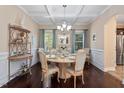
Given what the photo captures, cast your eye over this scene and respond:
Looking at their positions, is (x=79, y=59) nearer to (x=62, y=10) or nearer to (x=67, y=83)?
(x=67, y=83)

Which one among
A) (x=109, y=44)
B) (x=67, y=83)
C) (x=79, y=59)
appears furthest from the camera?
(x=109, y=44)

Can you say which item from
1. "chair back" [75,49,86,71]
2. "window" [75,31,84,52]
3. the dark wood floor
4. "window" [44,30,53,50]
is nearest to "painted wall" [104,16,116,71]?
the dark wood floor

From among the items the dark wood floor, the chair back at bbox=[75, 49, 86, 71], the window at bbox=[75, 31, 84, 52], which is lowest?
the dark wood floor

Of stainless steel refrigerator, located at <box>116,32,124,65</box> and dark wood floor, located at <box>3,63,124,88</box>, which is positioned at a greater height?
stainless steel refrigerator, located at <box>116,32,124,65</box>

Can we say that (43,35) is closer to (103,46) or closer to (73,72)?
(103,46)

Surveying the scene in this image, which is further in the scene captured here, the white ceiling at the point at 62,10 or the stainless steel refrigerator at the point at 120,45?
the stainless steel refrigerator at the point at 120,45

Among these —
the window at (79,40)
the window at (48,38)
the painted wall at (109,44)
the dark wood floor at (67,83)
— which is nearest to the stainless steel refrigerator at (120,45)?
the painted wall at (109,44)

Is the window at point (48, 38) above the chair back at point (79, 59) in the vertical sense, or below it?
above

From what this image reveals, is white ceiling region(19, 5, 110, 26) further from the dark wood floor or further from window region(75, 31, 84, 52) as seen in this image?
window region(75, 31, 84, 52)

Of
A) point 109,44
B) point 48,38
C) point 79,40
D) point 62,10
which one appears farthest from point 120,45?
point 48,38

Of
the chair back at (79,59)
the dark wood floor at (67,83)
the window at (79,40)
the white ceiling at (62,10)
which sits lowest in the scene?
the dark wood floor at (67,83)

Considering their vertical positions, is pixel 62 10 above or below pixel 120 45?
above

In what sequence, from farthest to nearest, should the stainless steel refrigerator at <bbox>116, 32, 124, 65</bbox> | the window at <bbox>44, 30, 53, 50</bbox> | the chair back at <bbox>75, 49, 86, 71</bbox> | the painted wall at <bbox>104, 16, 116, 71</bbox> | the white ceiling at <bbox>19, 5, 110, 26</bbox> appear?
the window at <bbox>44, 30, 53, 50</bbox>
the stainless steel refrigerator at <bbox>116, 32, 124, 65</bbox>
the painted wall at <bbox>104, 16, 116, 71</bbox>
the white ceiling at <bbox>19, 5, 110, 26</bbox>
the chair back at <bbox>75, 49, 86, 71</bbox>

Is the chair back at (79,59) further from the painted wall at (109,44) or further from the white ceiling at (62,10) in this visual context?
the painted wall at (109,44)
